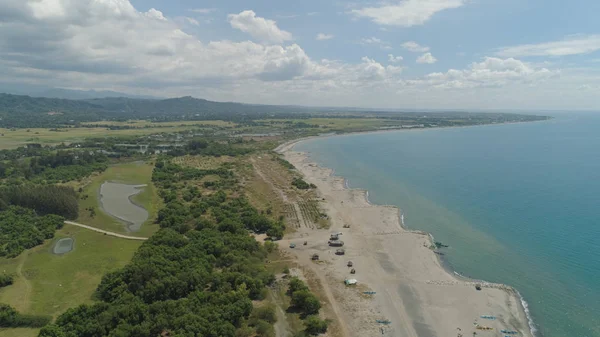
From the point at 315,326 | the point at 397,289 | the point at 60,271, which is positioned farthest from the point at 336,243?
the point at 60,271

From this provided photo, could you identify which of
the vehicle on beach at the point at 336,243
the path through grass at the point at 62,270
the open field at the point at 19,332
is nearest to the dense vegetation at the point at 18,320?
the open field at the point at 19,332

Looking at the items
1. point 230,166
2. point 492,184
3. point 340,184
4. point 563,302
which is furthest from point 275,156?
point 563,302

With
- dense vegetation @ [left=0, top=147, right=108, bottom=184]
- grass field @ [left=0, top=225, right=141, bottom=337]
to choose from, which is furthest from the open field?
dense vegetation @ [left=0, top=147, right=108, bottom=184]

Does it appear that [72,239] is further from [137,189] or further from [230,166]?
[230,166]

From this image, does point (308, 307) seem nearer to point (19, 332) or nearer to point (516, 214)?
point (19, 332)

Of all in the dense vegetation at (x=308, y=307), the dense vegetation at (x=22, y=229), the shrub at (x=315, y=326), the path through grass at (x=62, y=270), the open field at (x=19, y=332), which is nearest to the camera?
the open field at (x=19, y=332)

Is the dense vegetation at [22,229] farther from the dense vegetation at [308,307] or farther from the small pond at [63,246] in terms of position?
the dense vegetation at [308,307]
